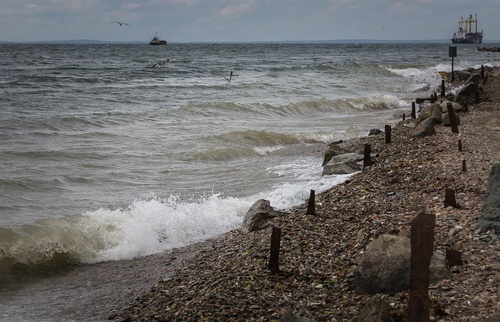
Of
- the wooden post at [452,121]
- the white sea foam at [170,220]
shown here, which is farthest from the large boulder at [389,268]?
the wooden post at [452,121]

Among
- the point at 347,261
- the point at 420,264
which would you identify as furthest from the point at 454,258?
the point at 420,264

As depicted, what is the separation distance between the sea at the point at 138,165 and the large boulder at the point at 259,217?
0.81m

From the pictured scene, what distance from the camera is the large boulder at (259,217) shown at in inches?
393

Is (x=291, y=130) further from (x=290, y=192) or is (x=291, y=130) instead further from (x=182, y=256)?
(x=182, y=256)

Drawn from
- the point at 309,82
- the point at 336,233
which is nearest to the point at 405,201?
the point at 336,233

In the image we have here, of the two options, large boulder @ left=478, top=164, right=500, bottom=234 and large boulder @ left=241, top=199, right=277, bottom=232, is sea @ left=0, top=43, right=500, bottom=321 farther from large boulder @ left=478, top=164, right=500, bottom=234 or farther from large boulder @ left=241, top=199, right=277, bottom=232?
large boulder @ left=478, top=164, right=500, bottom=234

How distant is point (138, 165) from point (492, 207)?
10682 millimetres

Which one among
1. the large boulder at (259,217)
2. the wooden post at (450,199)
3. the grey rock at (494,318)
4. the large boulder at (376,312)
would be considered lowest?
the large boulder at (259,217)

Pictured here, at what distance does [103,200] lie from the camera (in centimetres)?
1287

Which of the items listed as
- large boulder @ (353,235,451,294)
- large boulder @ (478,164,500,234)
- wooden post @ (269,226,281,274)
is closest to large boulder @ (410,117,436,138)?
large boulder @ (478,164,500,234)

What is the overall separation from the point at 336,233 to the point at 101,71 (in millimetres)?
45489

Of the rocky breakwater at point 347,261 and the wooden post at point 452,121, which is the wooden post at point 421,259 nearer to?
the rocky breakwater at point 347,261

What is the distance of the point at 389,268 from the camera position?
6438 millimetres

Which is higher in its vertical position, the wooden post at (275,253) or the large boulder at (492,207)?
the large boulder at (492,207)
